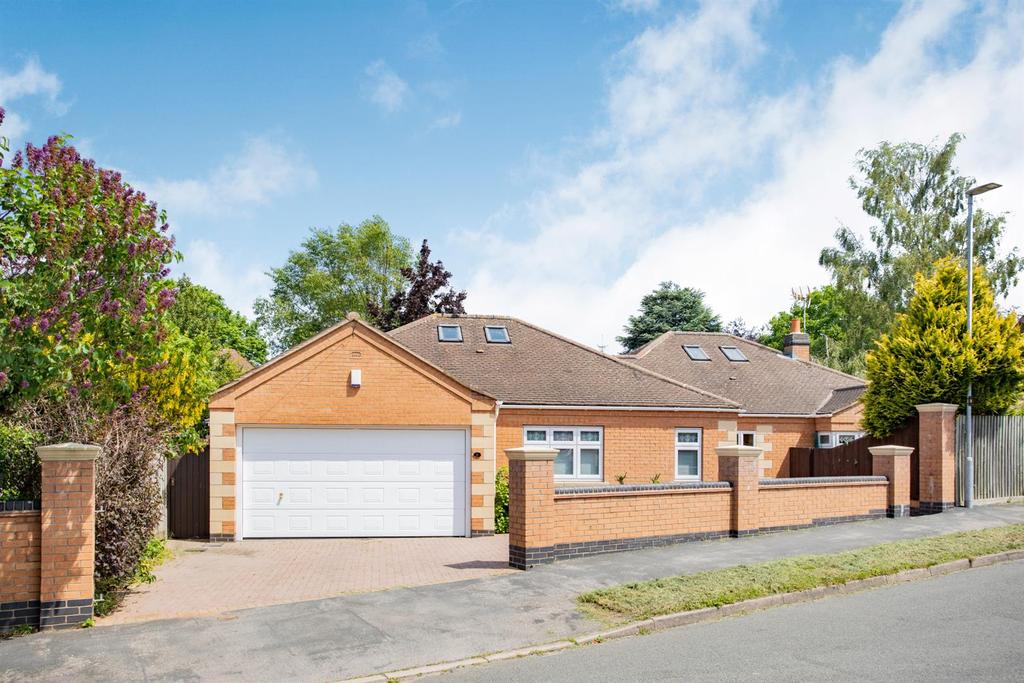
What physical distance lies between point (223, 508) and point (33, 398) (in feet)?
21.0

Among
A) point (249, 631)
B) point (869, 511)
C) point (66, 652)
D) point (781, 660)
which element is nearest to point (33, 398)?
point (66, 652)

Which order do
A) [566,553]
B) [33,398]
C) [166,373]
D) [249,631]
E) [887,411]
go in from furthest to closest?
[887,411]
[166,373]
[566,553]
[33,398]
[249,631]

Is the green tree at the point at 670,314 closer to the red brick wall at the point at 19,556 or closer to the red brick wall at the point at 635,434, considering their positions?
the red brick wall at the point at 635,434

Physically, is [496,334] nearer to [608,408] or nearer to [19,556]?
[608,408]

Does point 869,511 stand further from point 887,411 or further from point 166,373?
point 166,373

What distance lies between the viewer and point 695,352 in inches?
1163

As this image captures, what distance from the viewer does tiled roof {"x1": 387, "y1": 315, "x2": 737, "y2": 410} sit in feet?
68.1

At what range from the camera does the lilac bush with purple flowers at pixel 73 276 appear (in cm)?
995

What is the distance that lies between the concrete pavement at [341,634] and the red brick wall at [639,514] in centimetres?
80

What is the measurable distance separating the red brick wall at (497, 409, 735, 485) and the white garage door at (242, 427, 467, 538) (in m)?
3.18

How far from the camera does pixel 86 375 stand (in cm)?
1110

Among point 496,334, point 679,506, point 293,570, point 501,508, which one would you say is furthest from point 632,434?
point 293,570

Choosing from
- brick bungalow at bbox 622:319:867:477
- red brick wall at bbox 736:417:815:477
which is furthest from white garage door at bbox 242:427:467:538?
red brick wall at bbox 736:417:815:477

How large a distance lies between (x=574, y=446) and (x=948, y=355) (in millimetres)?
8694
